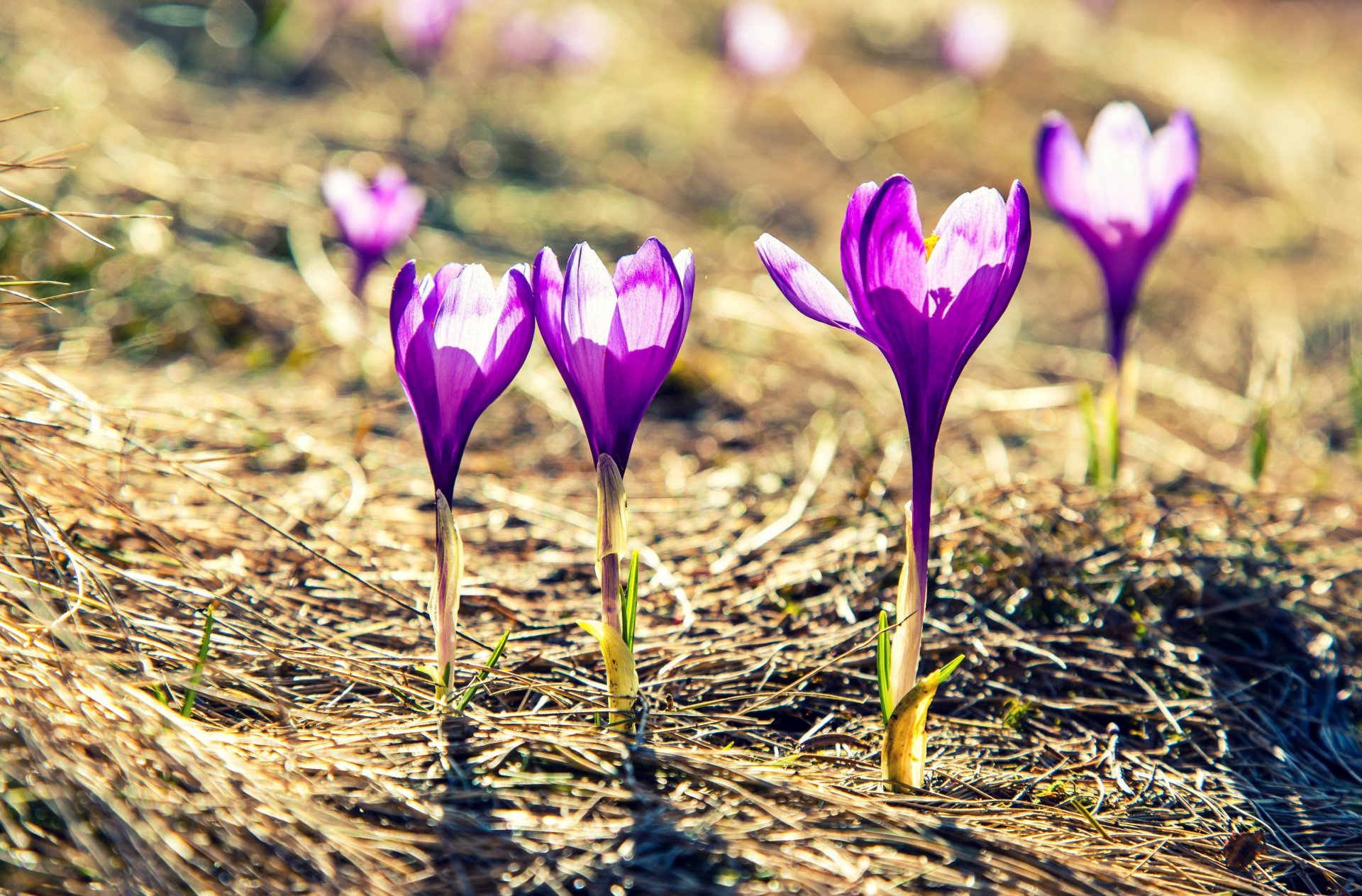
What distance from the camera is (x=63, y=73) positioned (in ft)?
15.1

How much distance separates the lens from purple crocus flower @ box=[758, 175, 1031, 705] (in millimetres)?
1406

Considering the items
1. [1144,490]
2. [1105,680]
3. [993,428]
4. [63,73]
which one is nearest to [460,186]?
[63,73]

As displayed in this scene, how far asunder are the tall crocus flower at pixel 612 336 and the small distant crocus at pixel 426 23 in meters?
3.92

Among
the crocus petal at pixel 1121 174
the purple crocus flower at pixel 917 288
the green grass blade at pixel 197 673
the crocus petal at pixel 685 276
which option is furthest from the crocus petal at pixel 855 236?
the crocus petal at pixel 1121 174

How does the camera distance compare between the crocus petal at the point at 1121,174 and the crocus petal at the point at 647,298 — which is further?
the crocus petal at the point at 1121,174

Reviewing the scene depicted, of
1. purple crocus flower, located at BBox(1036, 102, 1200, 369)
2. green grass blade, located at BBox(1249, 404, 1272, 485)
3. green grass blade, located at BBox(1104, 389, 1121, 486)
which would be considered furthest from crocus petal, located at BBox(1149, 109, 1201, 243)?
green grass blade, located at BBox(1249, 404, 1272, 485)

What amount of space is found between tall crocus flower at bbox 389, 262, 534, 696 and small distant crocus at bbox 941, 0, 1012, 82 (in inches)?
179

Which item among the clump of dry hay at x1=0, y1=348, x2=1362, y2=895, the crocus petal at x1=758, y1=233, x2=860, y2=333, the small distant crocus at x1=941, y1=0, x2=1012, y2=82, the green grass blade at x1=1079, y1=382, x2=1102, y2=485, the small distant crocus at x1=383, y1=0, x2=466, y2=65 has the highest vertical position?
the small distant crocus at x1=941, y1=0, x2=1012, y2=82

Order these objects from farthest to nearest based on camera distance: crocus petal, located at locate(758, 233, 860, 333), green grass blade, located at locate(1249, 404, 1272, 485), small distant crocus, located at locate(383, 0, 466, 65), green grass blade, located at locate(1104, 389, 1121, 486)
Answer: small distant crocus, located at locate(383, 0, 466, 65) → green grass blade, located at locate(1249, 404, 1272, 485) → green grass blade, located at locate(1104, 389, 1121, 486) → crocus petal, located at locate(758, 233, 860, 333)

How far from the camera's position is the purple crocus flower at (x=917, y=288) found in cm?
141

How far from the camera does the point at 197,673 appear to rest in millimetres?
1463

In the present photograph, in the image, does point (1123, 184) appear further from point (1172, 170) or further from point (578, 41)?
point (578, 41)

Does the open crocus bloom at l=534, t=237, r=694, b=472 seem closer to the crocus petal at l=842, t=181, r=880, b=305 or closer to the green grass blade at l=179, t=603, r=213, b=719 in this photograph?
the crocus petal at l=842, t=181, r=880, b=305

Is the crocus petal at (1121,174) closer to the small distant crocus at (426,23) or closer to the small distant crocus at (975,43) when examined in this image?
the small distant crocus at (975,43)
